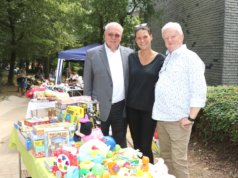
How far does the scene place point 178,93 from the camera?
10.7 ft

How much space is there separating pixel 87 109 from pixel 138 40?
0.90m

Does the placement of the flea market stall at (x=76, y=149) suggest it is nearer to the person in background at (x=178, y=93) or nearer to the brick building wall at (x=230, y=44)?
the person in background at (x=178, y=93)

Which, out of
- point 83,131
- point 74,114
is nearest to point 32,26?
point 74,114

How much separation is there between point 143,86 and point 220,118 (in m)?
2.27

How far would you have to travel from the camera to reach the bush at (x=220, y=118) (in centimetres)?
527

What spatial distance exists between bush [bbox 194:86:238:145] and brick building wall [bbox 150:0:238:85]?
288 centimetres

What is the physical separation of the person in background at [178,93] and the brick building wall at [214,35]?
21.6 feet

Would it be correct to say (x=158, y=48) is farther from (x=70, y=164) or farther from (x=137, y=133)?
(x=70, y=164)

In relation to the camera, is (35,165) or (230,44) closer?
(35,165)

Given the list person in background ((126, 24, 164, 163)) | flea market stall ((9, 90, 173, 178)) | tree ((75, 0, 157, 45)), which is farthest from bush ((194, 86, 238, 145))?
tree ((75, 0, 157, 45))

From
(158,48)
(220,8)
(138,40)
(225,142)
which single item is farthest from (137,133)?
(158,48)

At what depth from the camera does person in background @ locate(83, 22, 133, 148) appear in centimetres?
383

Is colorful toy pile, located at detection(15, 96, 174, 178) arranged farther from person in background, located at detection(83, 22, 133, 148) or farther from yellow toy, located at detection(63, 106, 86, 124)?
person in background, located at detection(83, 22, 133, 148)

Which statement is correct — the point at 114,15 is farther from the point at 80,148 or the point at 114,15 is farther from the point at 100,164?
the point at 100,164
